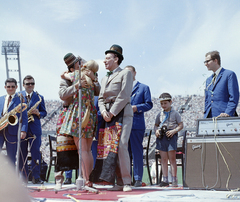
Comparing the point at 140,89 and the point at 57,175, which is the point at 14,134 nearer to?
the point at 57,175

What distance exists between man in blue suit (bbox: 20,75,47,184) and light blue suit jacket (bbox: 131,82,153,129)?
1841 millimetres

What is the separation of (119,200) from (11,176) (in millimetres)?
1785

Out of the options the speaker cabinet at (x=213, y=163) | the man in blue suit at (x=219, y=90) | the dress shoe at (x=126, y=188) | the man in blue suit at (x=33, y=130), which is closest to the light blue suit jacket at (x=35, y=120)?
the man in blue suit at (x=33, y=130)

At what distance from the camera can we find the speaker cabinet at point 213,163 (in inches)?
115

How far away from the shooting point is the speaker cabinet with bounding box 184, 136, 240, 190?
2.93 metres

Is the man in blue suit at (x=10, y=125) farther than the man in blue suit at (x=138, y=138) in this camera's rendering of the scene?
Yes

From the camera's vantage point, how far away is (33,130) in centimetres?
495

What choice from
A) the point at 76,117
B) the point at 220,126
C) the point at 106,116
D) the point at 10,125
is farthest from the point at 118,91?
the point at 10,125

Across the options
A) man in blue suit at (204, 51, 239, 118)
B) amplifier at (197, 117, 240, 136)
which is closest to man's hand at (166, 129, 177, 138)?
man in blue suit at (204, 51, 239, 118)

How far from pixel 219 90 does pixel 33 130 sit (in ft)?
10.6

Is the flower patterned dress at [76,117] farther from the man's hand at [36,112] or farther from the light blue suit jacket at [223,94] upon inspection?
the man's hand at [36,112]

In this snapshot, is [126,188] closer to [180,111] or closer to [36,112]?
[36,112]

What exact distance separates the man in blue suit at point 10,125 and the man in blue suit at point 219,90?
2.80m

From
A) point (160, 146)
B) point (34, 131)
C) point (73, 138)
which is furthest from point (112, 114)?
point (34, 131)
